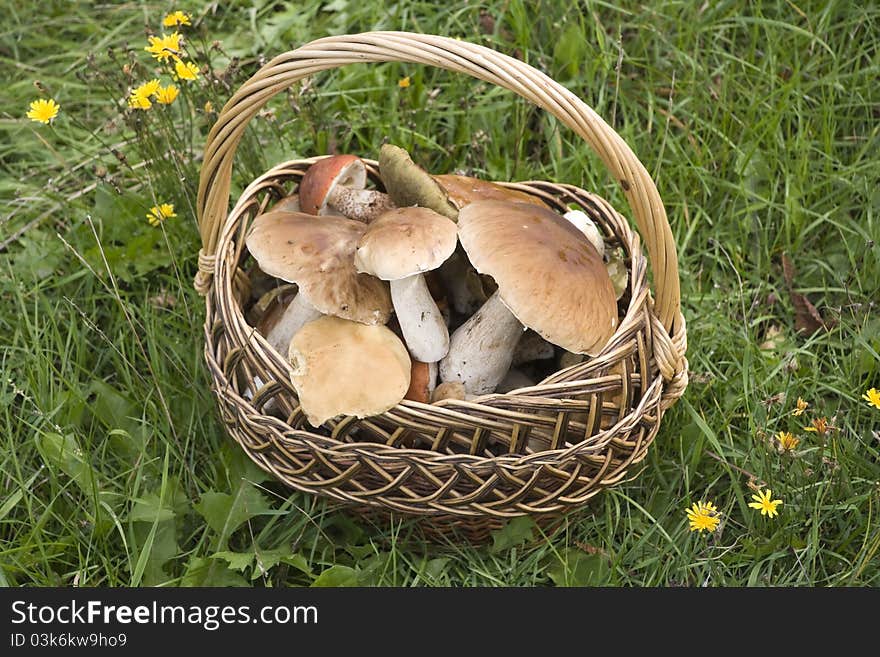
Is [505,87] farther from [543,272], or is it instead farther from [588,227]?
[588,227]

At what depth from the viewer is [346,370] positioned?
2.09 metres

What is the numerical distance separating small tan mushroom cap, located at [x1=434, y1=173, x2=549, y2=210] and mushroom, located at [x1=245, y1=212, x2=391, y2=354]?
27 centimetres

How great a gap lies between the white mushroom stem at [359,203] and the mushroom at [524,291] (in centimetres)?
31

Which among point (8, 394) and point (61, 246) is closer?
point (8, 394)

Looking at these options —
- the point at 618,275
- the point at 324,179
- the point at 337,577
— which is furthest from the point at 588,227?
the point at 337,577

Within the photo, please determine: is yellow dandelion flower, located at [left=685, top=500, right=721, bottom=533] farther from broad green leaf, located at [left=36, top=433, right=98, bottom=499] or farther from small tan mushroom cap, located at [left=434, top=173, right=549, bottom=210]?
broad green leaf, located at [left=36, top=433, right=98, bottom=499]

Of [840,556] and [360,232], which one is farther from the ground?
[360,232]

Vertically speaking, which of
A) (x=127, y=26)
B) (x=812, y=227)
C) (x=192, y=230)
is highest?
(x=127, y=26)

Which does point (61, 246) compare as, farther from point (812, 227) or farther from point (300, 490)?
point (812, 227)

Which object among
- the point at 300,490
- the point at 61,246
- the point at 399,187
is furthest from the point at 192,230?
the point at 300,490

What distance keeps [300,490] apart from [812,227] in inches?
79.1

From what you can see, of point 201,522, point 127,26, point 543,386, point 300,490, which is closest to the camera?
point 543,386

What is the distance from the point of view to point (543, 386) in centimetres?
209

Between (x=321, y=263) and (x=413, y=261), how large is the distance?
261mm
